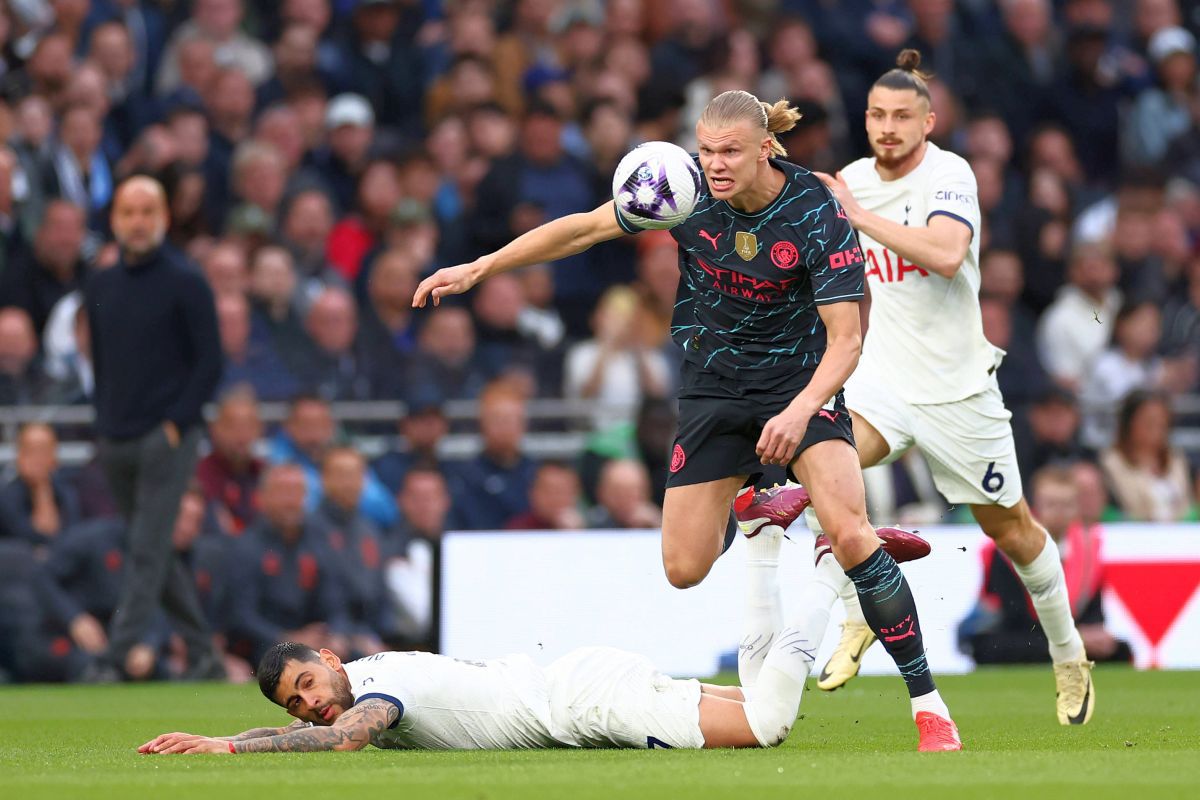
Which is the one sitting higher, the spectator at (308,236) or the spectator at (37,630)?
the spectator at (308,236)

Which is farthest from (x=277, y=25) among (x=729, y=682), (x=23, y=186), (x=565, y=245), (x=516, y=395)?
(x=565, y=245)

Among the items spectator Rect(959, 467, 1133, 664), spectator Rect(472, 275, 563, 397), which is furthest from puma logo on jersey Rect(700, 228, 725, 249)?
spectator Rect(472, 275, 563, 397)

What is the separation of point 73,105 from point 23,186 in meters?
0.78

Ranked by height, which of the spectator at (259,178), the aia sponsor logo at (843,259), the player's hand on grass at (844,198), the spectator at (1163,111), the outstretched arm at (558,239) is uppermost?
the spectator at (1163,111)

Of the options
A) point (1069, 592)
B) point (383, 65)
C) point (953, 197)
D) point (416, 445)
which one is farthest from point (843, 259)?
point (383, 65)

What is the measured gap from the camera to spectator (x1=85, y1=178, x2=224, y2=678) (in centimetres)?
1162

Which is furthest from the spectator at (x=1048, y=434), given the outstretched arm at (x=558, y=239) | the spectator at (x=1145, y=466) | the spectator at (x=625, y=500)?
the outstretched arm at (x=558, y=239)

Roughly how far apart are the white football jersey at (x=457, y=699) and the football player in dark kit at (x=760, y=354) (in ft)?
2.62

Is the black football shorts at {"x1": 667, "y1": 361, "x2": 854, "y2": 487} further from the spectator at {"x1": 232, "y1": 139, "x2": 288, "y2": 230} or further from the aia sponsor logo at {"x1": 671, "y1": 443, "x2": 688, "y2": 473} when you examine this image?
the spectator at {"x1": 232, "y1": 139, "x2": 288, "y2": 230}

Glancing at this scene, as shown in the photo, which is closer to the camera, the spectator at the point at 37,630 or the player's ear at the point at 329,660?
the player's ear at the point at 329,660

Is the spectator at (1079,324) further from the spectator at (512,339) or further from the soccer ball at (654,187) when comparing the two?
the soccer ball at (654,187)

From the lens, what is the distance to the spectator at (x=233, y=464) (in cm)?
1262

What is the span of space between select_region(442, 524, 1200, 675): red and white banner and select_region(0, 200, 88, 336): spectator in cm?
318

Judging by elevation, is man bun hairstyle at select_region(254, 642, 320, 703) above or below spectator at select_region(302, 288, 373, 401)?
below
